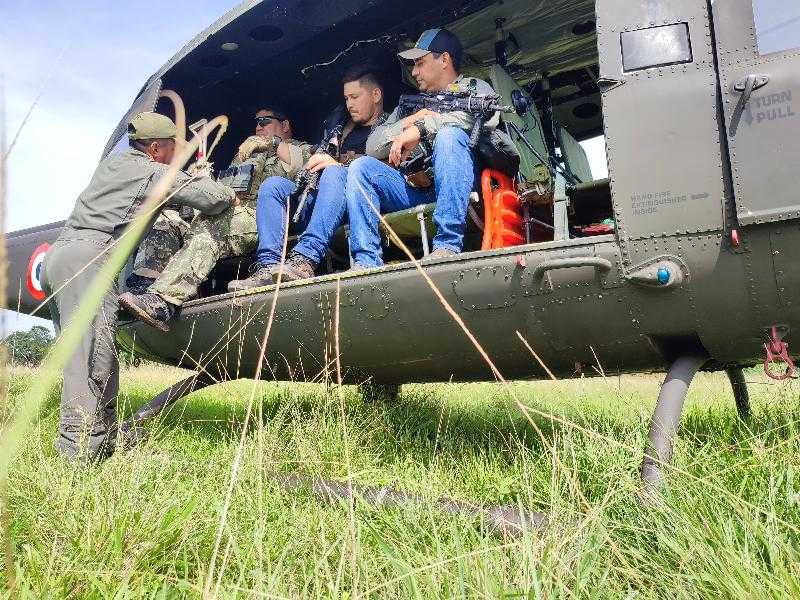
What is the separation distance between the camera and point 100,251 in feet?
10.1

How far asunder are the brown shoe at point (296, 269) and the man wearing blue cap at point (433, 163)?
0.93 feet

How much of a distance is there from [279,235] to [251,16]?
55.3 inches

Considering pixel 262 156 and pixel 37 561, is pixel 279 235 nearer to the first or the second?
pixel 262 156

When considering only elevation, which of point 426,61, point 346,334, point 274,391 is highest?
point 426,61

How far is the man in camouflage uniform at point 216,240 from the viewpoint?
3.70 m

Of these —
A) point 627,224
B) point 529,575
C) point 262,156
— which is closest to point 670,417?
point 627,224

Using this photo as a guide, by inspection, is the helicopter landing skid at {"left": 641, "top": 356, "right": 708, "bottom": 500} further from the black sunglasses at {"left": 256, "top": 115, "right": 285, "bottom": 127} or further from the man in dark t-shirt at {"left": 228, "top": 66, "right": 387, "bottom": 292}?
the black sunglasses at {"left": 256, "top": 115, "right": 285, "bottom": 127}

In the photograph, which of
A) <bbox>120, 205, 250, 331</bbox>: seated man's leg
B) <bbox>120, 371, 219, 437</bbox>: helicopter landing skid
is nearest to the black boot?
<bbox>120, 205, 250, 331</bbox>: seated man's leg

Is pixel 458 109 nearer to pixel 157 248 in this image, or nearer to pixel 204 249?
pixel 204 249

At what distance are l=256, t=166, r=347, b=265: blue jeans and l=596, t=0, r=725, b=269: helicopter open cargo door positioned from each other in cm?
158

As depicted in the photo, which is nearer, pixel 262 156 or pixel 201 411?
pixel 262 156

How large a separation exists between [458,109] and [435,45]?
2.08 feet

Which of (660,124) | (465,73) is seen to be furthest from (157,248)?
(660,124)

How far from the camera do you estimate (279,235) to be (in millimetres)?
3748
